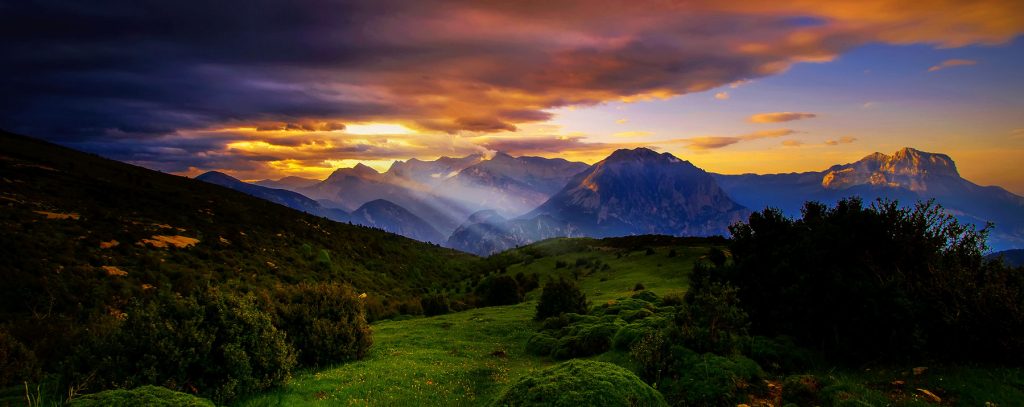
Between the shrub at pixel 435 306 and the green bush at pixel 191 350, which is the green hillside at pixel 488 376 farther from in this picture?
the shrub at pixel 435 306

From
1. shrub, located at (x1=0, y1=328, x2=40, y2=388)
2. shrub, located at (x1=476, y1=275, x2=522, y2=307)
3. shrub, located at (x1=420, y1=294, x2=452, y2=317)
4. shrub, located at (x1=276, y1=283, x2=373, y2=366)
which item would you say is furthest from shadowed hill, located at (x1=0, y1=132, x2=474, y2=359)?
shrub, located at (x1=476, y1=275, x2=522, y2=307)

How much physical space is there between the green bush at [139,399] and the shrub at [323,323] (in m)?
10.8

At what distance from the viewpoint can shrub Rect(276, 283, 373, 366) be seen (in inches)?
899

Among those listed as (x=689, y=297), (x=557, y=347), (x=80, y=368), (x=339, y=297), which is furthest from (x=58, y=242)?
(x=689, y=297)

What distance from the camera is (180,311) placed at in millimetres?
16406

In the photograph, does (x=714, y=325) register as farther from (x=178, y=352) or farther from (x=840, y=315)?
(x=178, y=352)

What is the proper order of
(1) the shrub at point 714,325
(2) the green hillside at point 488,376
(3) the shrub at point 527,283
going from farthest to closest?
(3) the shrub at point 527,283 < (1) the shrub at point 714,325 < (2) the green hillside at point 488,376

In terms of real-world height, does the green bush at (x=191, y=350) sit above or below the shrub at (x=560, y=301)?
above

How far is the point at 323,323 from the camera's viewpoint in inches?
920

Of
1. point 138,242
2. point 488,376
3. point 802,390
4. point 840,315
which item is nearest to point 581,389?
point 802,390

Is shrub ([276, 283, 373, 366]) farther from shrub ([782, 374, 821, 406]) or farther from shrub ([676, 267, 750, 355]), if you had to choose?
shrub ([782, 374, 821, 406])

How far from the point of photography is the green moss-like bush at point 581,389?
10.1 meters

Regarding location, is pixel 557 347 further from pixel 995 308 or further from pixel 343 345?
pixel 995 308

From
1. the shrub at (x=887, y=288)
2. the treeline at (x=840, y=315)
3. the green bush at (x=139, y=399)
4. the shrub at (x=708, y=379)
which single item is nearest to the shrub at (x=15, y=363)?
the green bush at (x=139, y=399)
